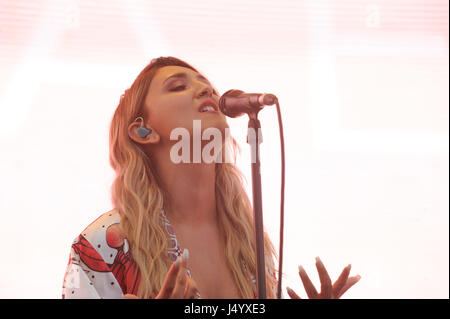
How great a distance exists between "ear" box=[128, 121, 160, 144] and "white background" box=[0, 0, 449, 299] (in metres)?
0.41

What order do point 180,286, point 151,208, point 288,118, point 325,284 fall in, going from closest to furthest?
1. point 180,286
2. point 325,284
3. point 151,208
4. point 288,118

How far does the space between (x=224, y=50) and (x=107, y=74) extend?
1.69ft

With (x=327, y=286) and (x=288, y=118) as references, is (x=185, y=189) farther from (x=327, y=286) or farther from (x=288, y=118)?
(x=288, y=118)

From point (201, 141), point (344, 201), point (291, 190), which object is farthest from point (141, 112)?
point (344, 201)

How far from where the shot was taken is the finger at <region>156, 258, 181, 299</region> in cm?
112

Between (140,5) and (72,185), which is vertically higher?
(140,5)

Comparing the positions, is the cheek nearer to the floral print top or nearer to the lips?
the lips

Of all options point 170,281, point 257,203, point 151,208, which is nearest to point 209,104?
point 151,208

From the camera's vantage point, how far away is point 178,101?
5.21 ft

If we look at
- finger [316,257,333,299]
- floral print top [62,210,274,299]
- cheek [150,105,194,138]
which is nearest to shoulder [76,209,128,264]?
floral print top [62,210,274,299]

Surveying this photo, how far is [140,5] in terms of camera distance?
216 centimetres

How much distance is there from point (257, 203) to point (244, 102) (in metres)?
0.25

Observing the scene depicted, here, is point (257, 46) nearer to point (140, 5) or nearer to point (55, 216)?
point (140, 5)
